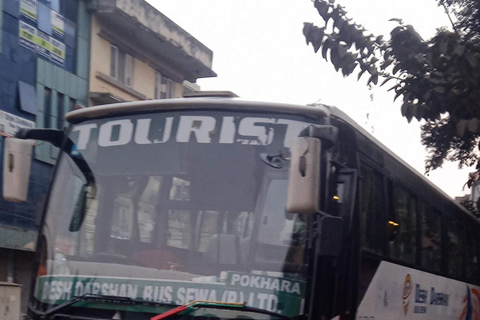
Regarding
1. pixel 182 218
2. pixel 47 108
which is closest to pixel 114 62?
pixel 47 108

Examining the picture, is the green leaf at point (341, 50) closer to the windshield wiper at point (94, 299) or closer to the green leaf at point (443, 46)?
the green leaf at point (443, 46)

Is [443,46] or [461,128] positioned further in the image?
[461,128]

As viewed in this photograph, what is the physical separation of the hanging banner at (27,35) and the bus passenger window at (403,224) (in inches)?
420

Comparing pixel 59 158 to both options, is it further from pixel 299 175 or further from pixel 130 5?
pixel 130 5

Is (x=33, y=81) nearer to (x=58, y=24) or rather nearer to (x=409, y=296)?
(x=58, y=24)

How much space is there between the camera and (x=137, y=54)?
800 inches

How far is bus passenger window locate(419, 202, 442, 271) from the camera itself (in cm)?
827

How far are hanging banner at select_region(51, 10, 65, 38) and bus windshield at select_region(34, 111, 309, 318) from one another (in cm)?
1196

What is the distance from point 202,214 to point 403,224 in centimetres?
283

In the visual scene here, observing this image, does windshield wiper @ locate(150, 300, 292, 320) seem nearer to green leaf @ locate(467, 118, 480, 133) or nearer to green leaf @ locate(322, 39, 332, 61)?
green leaf @ locate(467, 118, 480, 133)

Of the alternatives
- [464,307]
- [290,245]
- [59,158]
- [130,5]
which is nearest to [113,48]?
[130,5]

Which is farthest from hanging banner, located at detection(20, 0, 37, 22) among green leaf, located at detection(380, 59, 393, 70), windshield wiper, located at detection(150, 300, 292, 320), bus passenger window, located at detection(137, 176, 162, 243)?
windshield wiper, located at detection(150, 300, 292, 320)

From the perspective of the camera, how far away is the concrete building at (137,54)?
61.0 ft

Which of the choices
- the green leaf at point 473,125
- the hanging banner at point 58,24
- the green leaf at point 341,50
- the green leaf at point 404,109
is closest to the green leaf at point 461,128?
the green leaf at point 473,125
